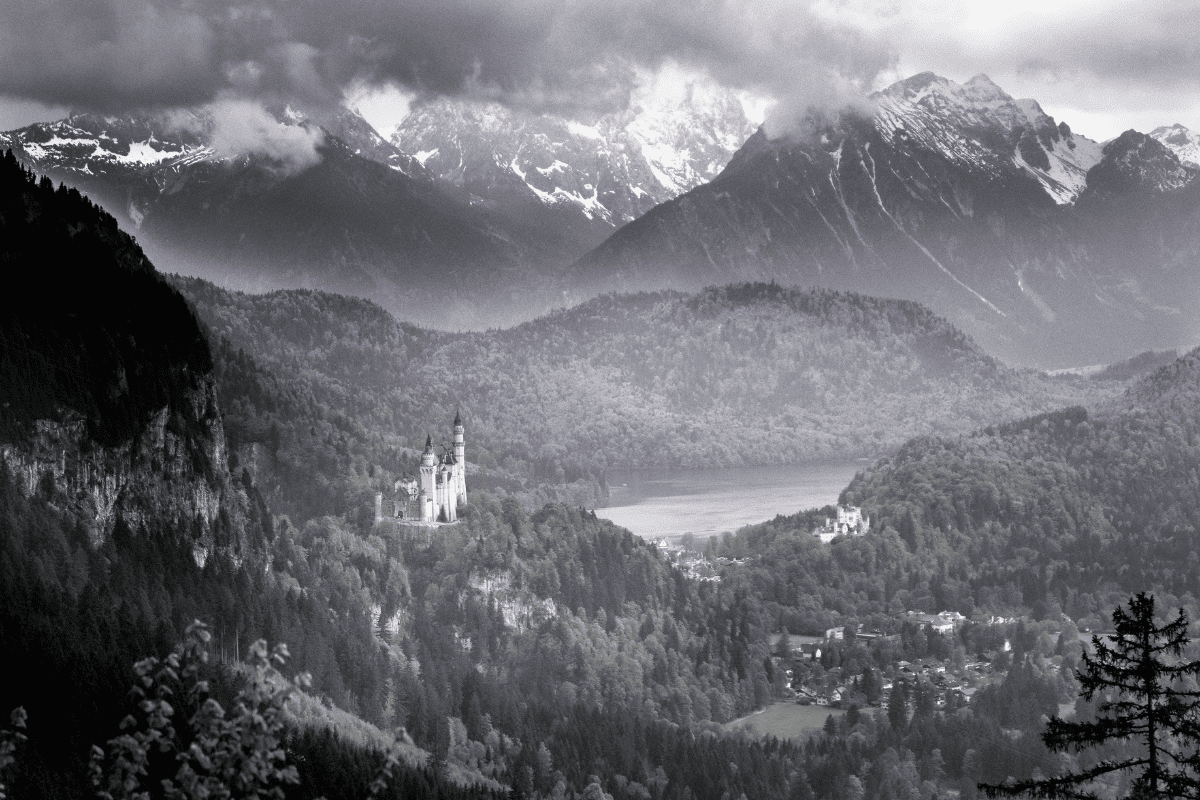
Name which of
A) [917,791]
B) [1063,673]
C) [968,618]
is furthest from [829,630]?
[917,791]

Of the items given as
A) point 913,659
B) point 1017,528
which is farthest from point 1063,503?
point 913,659

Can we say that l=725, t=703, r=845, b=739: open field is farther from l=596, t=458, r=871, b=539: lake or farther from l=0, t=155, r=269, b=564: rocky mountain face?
l=596, t=458, r=871, b=539: lake

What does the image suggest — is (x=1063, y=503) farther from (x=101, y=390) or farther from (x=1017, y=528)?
(x=101, y=390)

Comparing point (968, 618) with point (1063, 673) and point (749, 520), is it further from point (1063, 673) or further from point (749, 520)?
point (749, 520)

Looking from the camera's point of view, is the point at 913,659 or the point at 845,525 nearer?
the point at 913,659

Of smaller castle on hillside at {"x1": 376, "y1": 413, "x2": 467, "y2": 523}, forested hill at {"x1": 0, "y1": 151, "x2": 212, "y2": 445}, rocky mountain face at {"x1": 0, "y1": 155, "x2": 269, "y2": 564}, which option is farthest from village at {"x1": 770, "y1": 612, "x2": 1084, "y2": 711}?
forested hill at {"x1": 0, "y1": 151, "x2": 212, "y2": 445}

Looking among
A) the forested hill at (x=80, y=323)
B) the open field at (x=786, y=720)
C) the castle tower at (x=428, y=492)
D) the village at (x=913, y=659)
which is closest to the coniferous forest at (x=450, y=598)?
the forested hill at (x=80, y=323)
